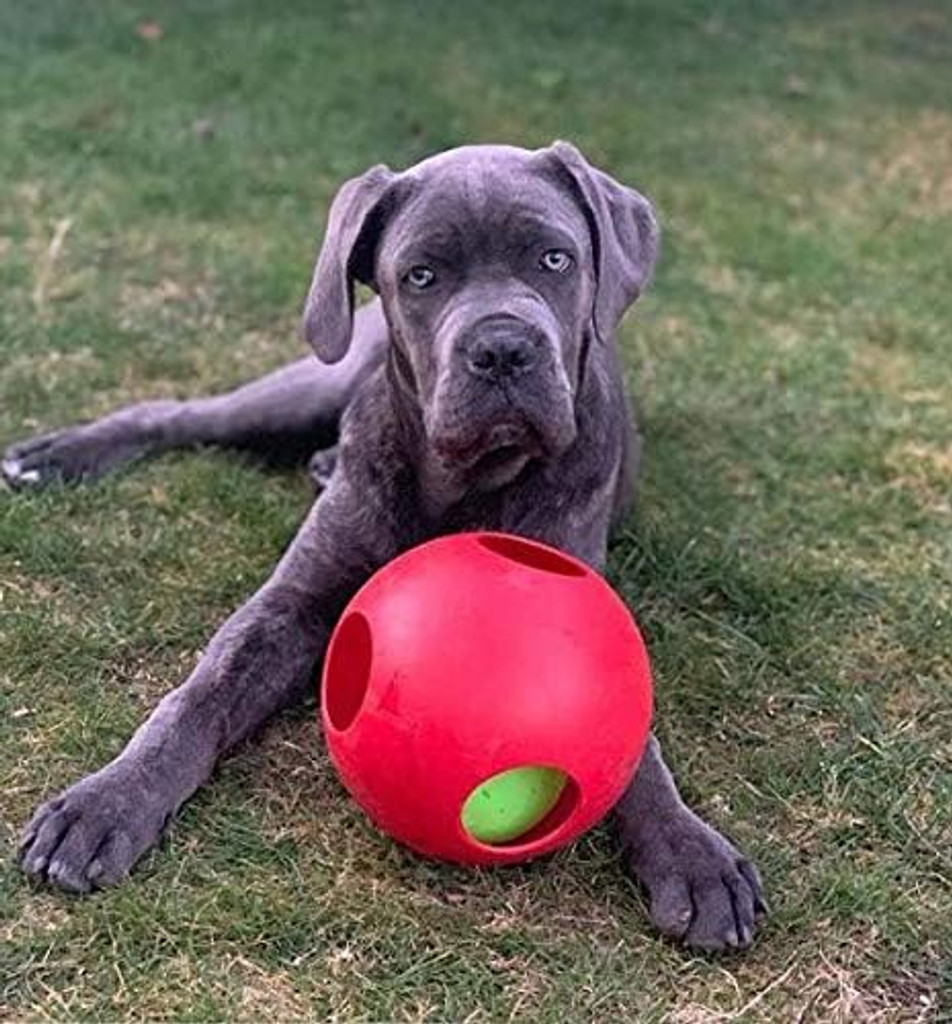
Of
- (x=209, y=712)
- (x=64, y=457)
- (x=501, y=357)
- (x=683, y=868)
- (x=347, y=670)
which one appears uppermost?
(x=501, y=357)

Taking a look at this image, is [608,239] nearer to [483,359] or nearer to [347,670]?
[483,359]

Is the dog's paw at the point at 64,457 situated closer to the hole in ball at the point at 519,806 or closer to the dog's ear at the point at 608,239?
the dog's ear at the point at 608,239

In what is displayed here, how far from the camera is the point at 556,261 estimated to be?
143 inches

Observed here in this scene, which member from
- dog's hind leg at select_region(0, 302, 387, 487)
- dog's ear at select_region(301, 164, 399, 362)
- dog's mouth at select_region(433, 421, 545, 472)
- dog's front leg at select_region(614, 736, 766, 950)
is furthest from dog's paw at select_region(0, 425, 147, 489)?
dog's front leg at select_region(614, 736, 766, 950)

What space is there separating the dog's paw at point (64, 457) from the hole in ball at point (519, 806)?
208 centimetres

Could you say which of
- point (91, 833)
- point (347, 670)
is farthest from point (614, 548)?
point (91, 833)

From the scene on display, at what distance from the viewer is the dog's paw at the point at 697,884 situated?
3.19 metres

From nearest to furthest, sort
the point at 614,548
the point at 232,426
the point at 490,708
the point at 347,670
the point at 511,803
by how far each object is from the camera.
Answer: the point at 490,708
the point at 511,803
the point at 347,670
the point at 614,548
the point at 232,426

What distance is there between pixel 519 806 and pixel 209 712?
76 centimetres

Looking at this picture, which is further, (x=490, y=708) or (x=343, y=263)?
(x=343, y=263)

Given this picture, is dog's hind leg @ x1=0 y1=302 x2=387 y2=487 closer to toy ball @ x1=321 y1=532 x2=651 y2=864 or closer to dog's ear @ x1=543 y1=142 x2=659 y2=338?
dog's ear @ x1=543 y1=142 x2=659 y2=338

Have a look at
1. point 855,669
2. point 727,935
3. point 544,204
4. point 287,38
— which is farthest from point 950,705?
point 287,38

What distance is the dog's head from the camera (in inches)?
138

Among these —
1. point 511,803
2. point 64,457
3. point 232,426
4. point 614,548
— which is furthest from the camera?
point 232,426
